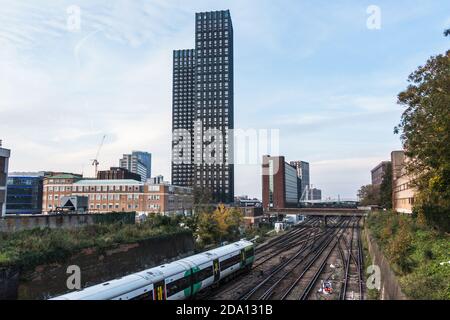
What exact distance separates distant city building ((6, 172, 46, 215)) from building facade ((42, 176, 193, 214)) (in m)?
12.3

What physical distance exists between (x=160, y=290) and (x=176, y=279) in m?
1.87

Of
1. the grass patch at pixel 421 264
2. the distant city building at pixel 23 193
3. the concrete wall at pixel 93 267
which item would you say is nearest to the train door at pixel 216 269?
the concrete wall at pixel 93 267

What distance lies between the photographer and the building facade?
317ft

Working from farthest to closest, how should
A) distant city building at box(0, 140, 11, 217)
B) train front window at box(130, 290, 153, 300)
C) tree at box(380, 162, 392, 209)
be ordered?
tree at box(380, 162, 392, 209)
distant city building at box(0, 140, 11, 217)
train front window at box(130, 290, 153, 300)

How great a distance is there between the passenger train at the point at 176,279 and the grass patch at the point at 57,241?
A: 308 inches

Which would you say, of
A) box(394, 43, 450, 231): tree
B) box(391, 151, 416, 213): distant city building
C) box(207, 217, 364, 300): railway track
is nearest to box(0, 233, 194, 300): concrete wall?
box(207, 217, 364, 300): railway track

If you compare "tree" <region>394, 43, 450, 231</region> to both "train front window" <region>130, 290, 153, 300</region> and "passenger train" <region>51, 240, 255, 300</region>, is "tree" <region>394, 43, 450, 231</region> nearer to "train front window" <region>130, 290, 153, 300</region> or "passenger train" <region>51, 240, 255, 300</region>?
"passenger train" <region>51, 240, 255, 300</region>

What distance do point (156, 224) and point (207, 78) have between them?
123 m

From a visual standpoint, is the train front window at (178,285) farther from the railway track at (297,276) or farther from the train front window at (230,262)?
the train front window at (230,262)

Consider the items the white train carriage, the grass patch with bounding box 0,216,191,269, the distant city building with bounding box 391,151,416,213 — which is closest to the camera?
the white train carriage

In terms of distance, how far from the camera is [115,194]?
98.8m

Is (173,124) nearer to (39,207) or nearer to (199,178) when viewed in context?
(199,178)

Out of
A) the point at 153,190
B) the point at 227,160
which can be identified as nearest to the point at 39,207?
the point at 153,190

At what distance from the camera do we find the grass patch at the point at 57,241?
21.8 metres
